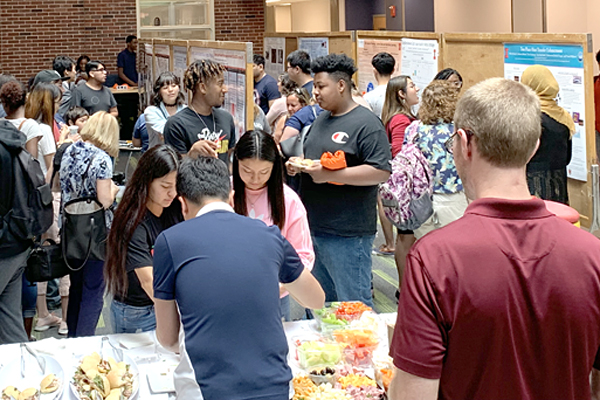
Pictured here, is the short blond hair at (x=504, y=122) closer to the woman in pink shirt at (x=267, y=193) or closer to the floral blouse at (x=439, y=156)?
the woman in pink shirt at (x=267, y=193)

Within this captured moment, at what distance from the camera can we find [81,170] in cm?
400

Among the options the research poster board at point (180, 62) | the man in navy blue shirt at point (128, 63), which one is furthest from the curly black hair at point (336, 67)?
the man in navy blue shirt at point (128, 63)

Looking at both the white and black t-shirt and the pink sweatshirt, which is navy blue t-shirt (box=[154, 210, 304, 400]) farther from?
the white and black t-shirt

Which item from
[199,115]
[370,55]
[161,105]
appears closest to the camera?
[199,115]

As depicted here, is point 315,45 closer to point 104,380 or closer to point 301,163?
point 301,163

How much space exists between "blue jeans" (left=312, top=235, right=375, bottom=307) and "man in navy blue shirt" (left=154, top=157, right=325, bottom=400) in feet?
5.52

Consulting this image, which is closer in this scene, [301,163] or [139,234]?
[139,234]

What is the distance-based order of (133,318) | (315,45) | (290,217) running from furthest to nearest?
1. (315,45)
2. (290,217)
3. (133,318)

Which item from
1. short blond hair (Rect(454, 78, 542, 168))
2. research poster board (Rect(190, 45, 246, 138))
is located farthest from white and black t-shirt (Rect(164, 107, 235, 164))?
short blond hair (Rect(454, 78, 542, 168))

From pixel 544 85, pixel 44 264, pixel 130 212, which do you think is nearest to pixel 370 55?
pixel 544 85

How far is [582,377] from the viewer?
131 centimetres

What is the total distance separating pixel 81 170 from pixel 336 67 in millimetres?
1482

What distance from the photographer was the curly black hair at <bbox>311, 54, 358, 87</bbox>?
12.1ft

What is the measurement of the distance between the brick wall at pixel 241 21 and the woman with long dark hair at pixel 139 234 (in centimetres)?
1085
